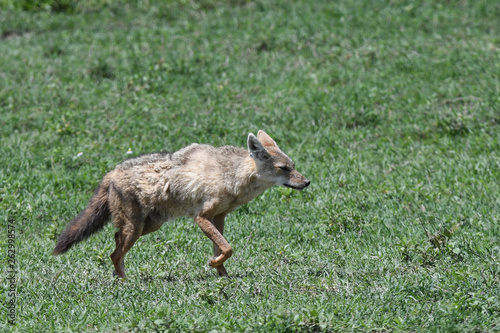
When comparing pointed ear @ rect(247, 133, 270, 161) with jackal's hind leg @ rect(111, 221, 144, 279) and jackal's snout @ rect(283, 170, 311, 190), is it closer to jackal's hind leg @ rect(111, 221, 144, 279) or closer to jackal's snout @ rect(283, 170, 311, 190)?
jackal's snout @ rect(283, 170, 311, 190)

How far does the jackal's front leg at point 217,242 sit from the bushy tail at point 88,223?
110 centimetres

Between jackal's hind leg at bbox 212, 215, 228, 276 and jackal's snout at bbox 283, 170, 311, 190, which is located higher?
jackal's snout at bbox 283, 170, 311, 190

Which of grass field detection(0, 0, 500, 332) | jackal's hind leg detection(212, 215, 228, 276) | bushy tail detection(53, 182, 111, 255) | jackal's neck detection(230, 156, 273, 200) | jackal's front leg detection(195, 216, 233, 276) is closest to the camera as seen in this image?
grass field detection(0, 0, 500, 332)

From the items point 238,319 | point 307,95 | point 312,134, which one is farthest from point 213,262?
point 307,95

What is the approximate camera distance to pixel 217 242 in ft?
21.6

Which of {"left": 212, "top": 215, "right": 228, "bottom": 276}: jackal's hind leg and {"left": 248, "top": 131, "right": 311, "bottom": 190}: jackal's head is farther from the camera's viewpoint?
{"left": 248, "top": 131, "right": 311, "bottom": 190}: jackal's head

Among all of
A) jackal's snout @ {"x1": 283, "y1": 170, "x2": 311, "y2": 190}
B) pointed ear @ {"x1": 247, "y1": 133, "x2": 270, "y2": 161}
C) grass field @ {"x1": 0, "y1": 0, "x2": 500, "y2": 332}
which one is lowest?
grass field @ {"x1": 0, "y1": 0, "x2": 500, "y2": 332}

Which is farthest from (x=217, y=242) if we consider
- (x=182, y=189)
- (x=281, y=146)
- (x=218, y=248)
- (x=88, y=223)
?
(x=281, y=146)

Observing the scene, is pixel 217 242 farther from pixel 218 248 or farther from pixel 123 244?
pixel 123 244

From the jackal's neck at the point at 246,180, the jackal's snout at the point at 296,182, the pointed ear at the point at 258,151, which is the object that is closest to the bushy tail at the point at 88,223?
→ the jackal's neck at the point at 246,180

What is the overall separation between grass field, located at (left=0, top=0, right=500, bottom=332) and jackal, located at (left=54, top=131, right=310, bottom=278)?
379mm

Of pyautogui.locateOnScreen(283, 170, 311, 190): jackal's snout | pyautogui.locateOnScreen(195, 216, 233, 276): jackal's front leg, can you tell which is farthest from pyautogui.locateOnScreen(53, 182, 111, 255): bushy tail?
pyautogui.locateOnScreen(283, 170, 311, 190): jackal's snout

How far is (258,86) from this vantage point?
39.1 feet

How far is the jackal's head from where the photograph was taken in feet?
22.4
